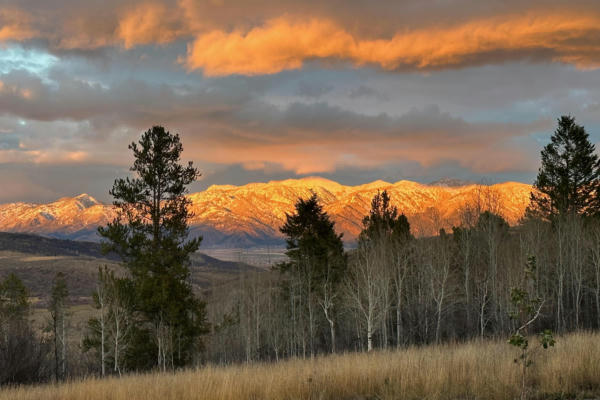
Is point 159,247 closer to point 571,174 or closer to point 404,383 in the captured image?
point 404,383

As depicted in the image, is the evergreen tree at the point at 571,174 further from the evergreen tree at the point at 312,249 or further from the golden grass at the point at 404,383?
the golden grass at the point at 404,383

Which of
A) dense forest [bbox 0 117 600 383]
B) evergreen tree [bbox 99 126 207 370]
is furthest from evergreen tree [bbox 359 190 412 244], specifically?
evergreen tree [bbox 99 126 207 370]

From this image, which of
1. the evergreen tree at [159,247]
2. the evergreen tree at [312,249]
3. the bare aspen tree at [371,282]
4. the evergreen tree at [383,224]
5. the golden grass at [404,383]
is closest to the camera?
the golden grass at [404,383]

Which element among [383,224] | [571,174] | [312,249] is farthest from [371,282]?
[571,174]

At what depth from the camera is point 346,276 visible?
51.7 meters

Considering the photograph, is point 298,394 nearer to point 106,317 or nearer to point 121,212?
point 121,212

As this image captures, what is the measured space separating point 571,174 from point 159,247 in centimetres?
4740

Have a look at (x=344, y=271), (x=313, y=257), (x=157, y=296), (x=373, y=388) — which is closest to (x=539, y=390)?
(x=373, y=388)

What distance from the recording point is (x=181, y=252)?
36375 mm

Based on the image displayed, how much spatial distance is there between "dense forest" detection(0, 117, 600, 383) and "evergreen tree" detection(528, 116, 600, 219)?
0.13m

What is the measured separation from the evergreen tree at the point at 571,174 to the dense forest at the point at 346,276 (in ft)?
0.42

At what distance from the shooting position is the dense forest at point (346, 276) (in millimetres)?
33625

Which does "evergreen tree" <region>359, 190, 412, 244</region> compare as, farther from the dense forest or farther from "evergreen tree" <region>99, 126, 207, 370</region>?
"evergreen tree" <region>99, 126, 207, 370</region>

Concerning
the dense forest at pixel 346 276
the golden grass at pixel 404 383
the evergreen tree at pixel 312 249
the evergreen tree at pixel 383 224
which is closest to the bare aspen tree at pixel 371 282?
the dense forest at pixel 346 276
